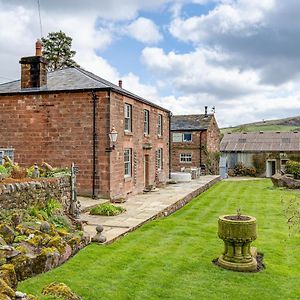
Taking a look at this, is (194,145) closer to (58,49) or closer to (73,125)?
(73,125)

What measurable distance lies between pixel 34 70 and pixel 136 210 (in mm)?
9784

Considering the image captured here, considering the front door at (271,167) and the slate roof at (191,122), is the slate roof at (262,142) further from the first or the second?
the slate roof at (191,122)

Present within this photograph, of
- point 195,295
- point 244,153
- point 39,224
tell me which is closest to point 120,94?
point 39,224

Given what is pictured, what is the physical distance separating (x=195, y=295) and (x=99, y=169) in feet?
37.0

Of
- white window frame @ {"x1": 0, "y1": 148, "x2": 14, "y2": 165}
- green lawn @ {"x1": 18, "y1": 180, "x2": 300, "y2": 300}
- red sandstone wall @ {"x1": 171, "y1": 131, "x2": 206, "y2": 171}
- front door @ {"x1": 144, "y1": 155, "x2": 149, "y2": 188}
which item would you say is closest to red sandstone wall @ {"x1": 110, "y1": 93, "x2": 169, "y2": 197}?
front door @ {"x1": 144, "y1": 155, "x2": 149, "y2": 188}

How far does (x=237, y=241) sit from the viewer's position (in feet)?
28.0

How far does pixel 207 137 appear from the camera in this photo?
38.0 metres

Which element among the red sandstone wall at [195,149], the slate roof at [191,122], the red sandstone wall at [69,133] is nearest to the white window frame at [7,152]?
the red sandstone wall at [69,133]

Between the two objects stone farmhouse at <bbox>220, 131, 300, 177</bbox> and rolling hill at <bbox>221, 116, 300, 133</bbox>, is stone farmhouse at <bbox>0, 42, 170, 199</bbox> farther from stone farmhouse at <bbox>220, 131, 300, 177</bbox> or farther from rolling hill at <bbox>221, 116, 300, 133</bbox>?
rolling hill at <bbox>221, 116, 300, 133</bbox>

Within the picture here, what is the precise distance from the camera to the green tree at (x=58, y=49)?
50344mm

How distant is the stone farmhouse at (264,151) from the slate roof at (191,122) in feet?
24.1

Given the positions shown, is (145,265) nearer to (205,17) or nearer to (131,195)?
(205,17)

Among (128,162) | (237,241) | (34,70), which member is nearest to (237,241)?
(237,241)

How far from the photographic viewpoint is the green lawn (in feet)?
23.6
